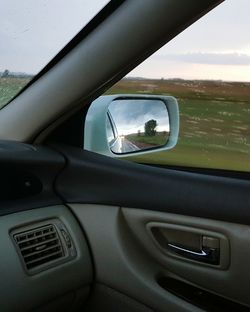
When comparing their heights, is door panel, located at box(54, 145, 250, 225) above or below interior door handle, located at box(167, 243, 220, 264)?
above

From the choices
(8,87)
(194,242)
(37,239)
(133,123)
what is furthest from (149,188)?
(8,87)

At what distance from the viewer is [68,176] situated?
8.05ft

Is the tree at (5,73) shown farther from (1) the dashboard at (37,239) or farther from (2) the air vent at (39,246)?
(2) the air vent at (39,246)

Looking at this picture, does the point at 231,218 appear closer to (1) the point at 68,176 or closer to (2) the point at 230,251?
(2) the point at 230,251

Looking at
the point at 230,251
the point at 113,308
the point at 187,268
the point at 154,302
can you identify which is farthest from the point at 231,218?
the point at 113,308

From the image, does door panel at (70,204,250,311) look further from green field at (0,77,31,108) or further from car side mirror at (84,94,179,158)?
green field at (0,77,31,108)

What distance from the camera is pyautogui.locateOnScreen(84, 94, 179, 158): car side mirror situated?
260cm

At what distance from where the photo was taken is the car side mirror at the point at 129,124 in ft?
8.54

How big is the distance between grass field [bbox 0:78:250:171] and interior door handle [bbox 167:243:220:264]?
1.36ft

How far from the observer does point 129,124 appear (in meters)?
2.60

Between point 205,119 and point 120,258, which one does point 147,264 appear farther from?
point 205,119

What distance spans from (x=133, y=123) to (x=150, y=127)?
9 cm

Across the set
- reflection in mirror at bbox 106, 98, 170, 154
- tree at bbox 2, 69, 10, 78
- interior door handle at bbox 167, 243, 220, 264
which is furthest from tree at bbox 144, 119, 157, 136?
tree at bbox 2, 69, 10, 78

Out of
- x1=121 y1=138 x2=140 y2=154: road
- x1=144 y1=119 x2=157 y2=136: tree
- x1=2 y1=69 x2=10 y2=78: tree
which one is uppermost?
x1=2 y1=69 x2=10 y2=78: tree
